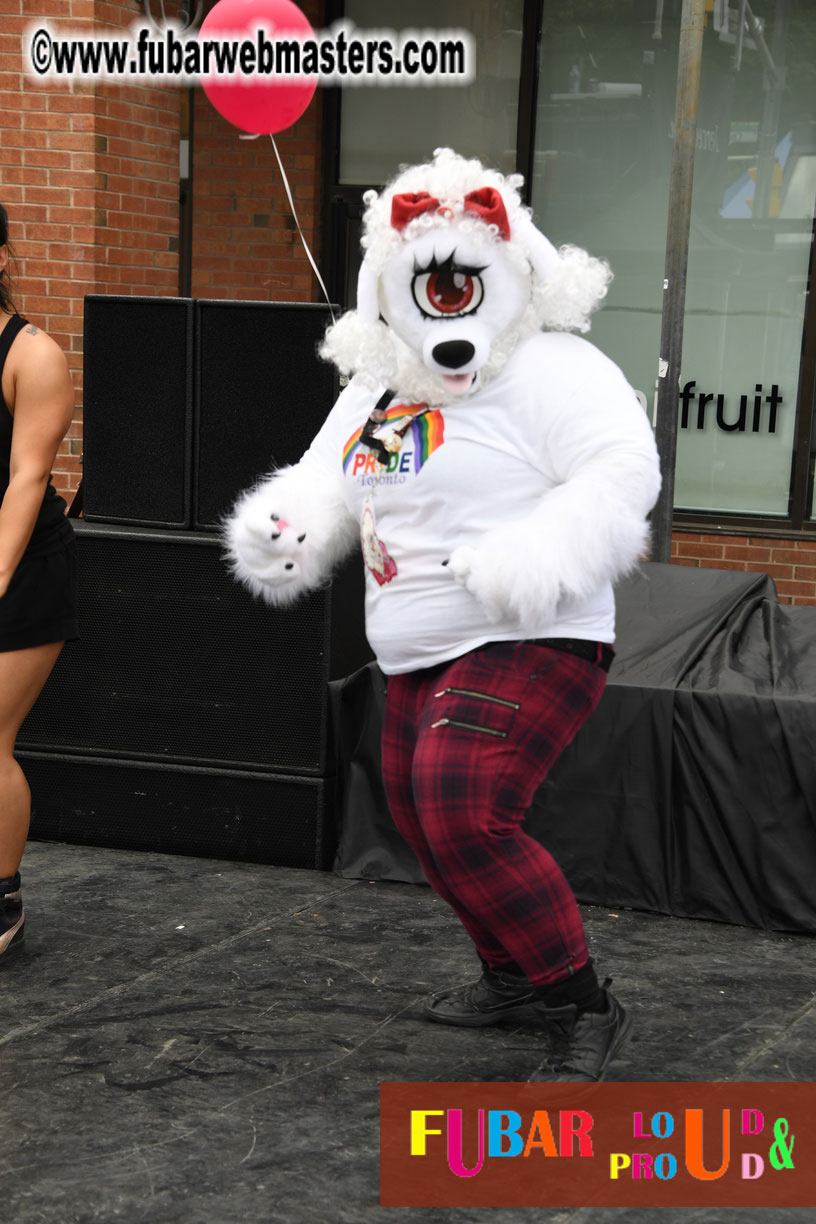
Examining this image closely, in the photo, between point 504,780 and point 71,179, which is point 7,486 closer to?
point 504,780

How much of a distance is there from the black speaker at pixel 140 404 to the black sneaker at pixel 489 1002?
6.28ft

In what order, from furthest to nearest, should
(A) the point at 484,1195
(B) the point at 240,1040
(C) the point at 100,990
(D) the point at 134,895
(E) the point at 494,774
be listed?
(D) the point at 134,895 → (C) the point at 100,990 → (B) the point at 240,1040 → (E) the point at 494,774 → (A) the point at 484,1195

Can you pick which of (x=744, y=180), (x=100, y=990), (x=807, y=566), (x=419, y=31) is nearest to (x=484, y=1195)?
(x=100, y=990)

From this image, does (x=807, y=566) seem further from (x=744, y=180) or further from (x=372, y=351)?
(x=372, y=351)

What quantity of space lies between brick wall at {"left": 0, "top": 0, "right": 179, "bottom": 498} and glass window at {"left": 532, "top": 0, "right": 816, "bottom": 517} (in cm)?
285

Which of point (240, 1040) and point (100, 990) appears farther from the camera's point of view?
point (100, 990)

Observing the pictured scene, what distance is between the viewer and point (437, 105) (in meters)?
8.12

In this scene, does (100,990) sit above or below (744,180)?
below

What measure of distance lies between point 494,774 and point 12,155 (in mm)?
4076

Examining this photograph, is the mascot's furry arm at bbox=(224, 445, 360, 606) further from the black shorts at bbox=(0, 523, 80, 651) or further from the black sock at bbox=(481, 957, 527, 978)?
the black sock at bbox=(481, 957, 527, 978)

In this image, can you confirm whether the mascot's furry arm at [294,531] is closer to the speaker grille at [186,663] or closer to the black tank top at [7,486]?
the black tank top at [7,486]

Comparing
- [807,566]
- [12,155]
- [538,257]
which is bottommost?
[807,566]

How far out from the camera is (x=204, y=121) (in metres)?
8.44

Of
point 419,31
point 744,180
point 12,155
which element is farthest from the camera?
point 419,31
